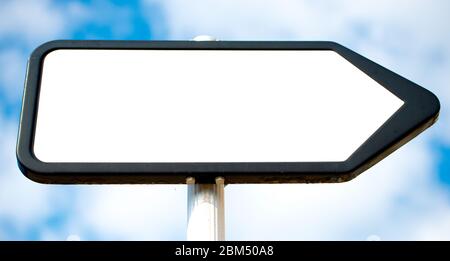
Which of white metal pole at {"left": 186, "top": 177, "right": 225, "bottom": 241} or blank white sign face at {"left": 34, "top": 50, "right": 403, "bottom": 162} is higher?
blank white sign face at {"left": 34, "top": 50, "right": 403, "bottom": 162}

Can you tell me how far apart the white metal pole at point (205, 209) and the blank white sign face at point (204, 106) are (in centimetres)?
8

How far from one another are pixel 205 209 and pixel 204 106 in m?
0.32

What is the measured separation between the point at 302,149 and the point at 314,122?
0.13 meters

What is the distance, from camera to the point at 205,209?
1779mm

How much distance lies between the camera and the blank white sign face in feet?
5.93

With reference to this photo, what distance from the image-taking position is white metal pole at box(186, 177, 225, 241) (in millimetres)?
1743

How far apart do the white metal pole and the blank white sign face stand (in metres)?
0.08

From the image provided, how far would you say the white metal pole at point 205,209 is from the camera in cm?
174

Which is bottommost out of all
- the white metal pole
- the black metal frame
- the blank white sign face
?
the white metal pole

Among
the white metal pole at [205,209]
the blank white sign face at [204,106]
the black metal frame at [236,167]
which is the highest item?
the blank white sign face at [204,106]

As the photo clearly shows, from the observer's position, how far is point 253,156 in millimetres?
1796
